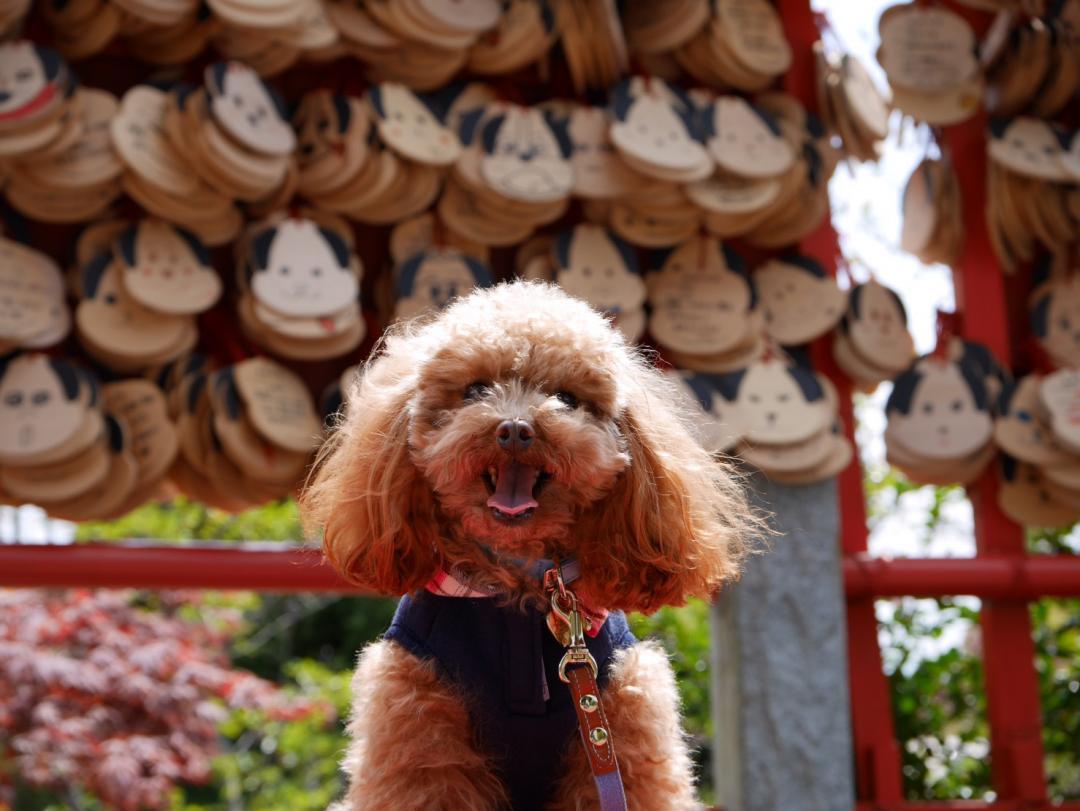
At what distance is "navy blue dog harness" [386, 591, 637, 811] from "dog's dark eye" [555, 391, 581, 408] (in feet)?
0.89

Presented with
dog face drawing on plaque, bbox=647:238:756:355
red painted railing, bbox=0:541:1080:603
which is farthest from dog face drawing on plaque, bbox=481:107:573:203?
red painted railing, bbox=0:541:1080:603

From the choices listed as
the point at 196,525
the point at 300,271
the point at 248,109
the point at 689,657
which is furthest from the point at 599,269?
the point at 196,525

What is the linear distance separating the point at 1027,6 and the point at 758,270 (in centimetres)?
110

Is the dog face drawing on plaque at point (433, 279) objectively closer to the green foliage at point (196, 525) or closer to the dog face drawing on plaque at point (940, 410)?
the dog face drawing on plaque at point (940, 410)

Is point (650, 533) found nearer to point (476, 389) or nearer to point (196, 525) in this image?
point (476, 389)

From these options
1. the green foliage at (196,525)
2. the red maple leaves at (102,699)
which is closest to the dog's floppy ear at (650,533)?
the red maple leaves at (102,699)

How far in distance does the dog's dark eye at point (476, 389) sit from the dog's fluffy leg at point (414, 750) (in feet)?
1.10

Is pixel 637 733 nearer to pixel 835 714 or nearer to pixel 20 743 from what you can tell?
pixel 835 714

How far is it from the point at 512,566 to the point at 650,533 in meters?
0.18

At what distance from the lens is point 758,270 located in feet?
10.8

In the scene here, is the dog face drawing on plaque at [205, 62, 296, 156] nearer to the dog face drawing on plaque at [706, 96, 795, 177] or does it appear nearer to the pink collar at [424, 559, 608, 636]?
the dog face drawing on plaque at [706, 96, 795, 177]

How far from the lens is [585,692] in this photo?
4.74 ft

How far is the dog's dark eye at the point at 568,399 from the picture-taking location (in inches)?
57.6

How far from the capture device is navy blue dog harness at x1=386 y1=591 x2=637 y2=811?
4.96 feet
